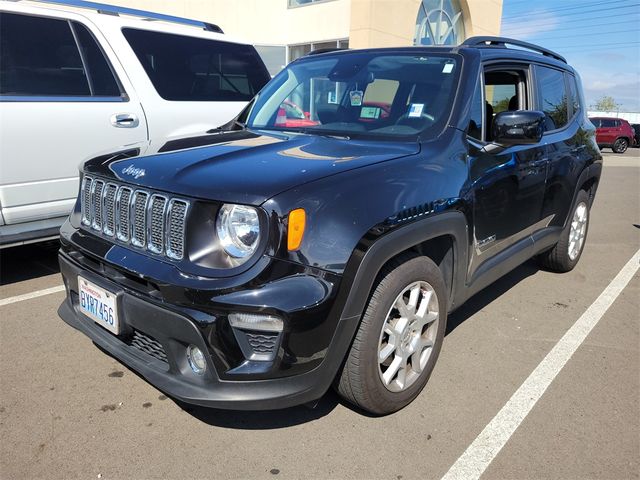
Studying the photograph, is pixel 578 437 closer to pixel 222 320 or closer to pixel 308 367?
pixel 308 367

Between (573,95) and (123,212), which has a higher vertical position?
(573,95)

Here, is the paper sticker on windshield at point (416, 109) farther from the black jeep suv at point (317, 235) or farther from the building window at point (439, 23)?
the building window at point (439, 23)

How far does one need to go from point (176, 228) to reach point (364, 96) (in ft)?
5.46

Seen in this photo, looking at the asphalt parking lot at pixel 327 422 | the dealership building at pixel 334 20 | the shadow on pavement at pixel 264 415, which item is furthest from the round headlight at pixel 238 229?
the dealership building at pixel 334 20

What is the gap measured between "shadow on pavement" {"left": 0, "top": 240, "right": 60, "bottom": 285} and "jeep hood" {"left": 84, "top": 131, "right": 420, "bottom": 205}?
2.18m

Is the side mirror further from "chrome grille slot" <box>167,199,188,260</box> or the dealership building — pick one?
the dealership building

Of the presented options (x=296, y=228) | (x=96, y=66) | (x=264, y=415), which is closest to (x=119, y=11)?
(x=96, y=66)

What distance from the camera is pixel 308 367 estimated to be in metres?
2.18

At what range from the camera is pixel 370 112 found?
3.23 meters

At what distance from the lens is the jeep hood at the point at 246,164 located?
216 centimetres

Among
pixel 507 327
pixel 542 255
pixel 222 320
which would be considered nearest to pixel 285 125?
pixel 222 320

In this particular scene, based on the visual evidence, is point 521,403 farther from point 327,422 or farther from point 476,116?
point 476,116

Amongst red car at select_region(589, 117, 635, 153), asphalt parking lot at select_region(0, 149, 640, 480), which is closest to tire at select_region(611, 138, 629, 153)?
red car at select_region(589, 117, 635, 153)

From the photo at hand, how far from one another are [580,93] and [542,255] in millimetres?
1589
